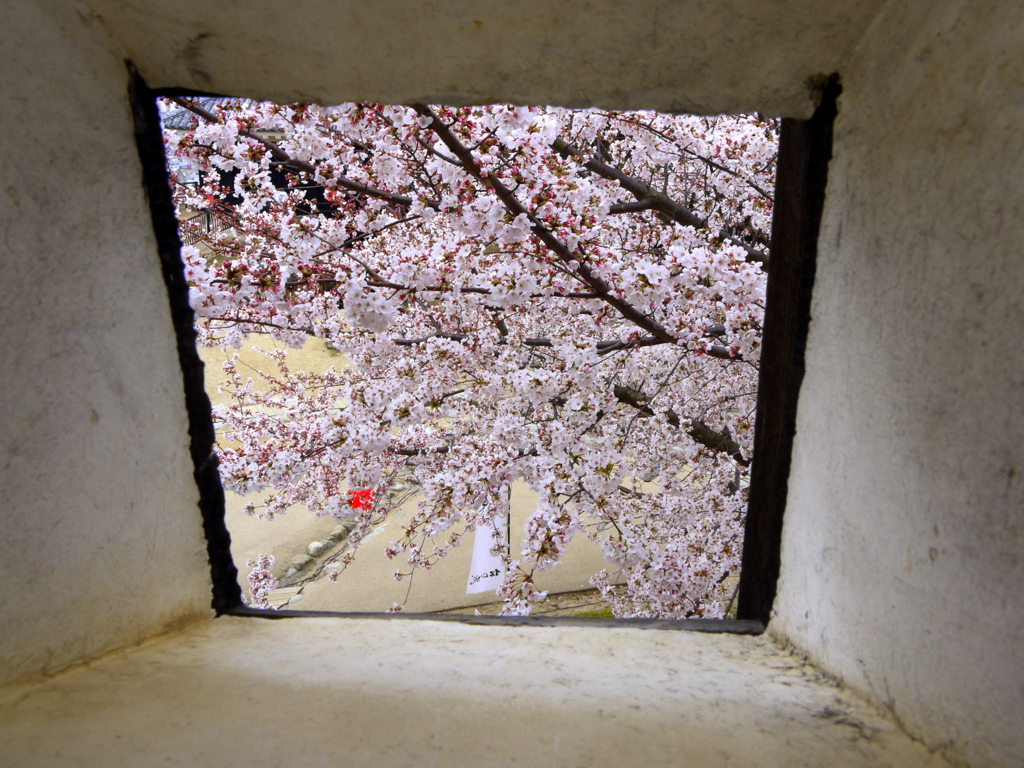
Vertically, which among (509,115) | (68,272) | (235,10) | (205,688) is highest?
(509,115)

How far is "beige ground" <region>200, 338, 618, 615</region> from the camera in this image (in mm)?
4691

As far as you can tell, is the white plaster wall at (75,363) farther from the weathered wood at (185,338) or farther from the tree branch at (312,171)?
the tree branch at (312,171)

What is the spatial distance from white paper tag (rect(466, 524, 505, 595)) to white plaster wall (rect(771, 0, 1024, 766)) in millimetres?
3117

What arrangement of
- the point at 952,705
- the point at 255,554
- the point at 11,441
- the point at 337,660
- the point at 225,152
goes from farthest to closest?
the point at 255,554, the point at 225,152, the point at 337,660, the point at 11,441, the point at 952,705

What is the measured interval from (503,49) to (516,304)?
81.0 inches

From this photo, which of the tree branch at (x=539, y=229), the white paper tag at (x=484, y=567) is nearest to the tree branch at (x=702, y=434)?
the tree branch at (x=539, y=229)

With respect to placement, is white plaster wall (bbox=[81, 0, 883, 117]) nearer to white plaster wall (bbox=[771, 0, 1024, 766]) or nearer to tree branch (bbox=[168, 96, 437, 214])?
white plaster wall (bbox=[771, 0, 1024, 766])

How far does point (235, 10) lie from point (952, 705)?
1303 mm

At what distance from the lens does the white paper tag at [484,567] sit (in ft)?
13.0

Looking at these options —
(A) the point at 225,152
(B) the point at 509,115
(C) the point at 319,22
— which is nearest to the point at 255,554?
(A) the point at 225,152

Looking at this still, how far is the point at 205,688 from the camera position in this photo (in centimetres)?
90

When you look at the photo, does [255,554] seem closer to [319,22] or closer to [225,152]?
[225,152]

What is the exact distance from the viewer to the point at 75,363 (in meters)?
0.90

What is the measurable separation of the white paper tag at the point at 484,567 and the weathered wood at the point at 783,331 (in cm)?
277
